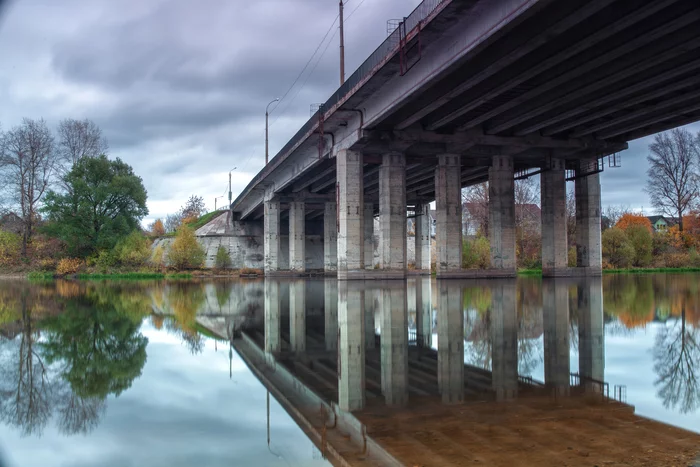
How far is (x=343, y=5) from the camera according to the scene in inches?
1658

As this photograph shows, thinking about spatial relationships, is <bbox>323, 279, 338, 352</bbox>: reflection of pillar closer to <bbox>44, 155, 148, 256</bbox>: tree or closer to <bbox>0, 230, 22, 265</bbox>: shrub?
<bbox>44, 155, 148, 256</bbox>: tree

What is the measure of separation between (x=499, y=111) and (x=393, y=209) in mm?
9694

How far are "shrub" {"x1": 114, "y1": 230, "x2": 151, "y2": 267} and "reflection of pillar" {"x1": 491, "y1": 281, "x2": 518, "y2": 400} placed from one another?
53.1 metres

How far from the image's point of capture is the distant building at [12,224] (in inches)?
2594

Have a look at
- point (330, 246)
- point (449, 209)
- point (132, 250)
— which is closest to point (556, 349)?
point (449, 209)

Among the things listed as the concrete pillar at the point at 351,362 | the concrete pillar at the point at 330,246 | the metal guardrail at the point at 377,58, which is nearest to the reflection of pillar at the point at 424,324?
the concrete pillar at the point at 351,362

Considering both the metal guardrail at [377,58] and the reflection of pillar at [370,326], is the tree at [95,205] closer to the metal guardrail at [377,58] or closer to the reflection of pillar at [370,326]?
the metal guardrail at [377,58]

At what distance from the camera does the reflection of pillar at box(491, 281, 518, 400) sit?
7301mm

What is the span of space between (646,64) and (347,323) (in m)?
17.1

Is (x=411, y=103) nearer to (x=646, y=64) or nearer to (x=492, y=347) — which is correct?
(x=646, y=64)

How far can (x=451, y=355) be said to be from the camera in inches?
385

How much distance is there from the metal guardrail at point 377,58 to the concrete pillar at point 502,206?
11908 mm

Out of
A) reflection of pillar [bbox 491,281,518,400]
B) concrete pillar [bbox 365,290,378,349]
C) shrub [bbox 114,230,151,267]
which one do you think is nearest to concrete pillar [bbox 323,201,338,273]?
shrub [bbox 114,230,151,267]

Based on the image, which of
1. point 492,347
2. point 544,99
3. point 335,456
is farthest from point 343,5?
point 335,456
